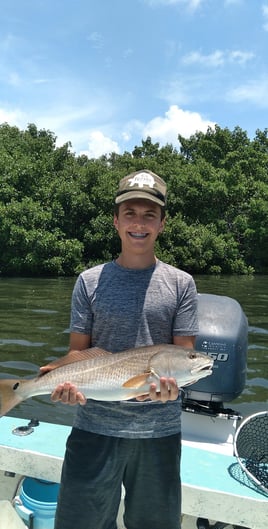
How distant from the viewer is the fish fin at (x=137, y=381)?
6.49ft

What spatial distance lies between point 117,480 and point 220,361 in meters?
1.54

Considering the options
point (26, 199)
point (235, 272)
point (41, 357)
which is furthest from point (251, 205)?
point (41, 357)

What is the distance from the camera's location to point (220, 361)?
346cm

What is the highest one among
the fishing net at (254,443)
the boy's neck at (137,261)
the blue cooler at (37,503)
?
the boy's neck at (137,261)

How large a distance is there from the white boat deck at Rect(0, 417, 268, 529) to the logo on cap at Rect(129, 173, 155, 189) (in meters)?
1.67

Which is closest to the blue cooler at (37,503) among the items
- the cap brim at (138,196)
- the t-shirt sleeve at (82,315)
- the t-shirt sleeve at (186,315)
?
the t-shirt sleeve at (82,315)

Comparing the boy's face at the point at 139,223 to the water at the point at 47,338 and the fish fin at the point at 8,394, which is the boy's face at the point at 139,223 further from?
the water at the point at 47,338

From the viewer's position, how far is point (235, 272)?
3055 centimetres

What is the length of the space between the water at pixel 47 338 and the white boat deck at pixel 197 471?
312 centimetres

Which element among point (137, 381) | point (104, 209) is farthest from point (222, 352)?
point (104, 209)

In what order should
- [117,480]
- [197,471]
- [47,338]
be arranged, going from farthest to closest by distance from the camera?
[47,338]
[197,471]
[117,480]

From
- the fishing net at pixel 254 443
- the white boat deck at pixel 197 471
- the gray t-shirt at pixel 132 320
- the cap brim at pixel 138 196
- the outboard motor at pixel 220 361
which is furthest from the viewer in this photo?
the outboard motor at pixel 220 361

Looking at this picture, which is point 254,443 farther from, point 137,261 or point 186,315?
point 137,261

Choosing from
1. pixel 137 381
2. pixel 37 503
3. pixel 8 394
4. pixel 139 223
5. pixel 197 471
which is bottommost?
pixel 37 503
